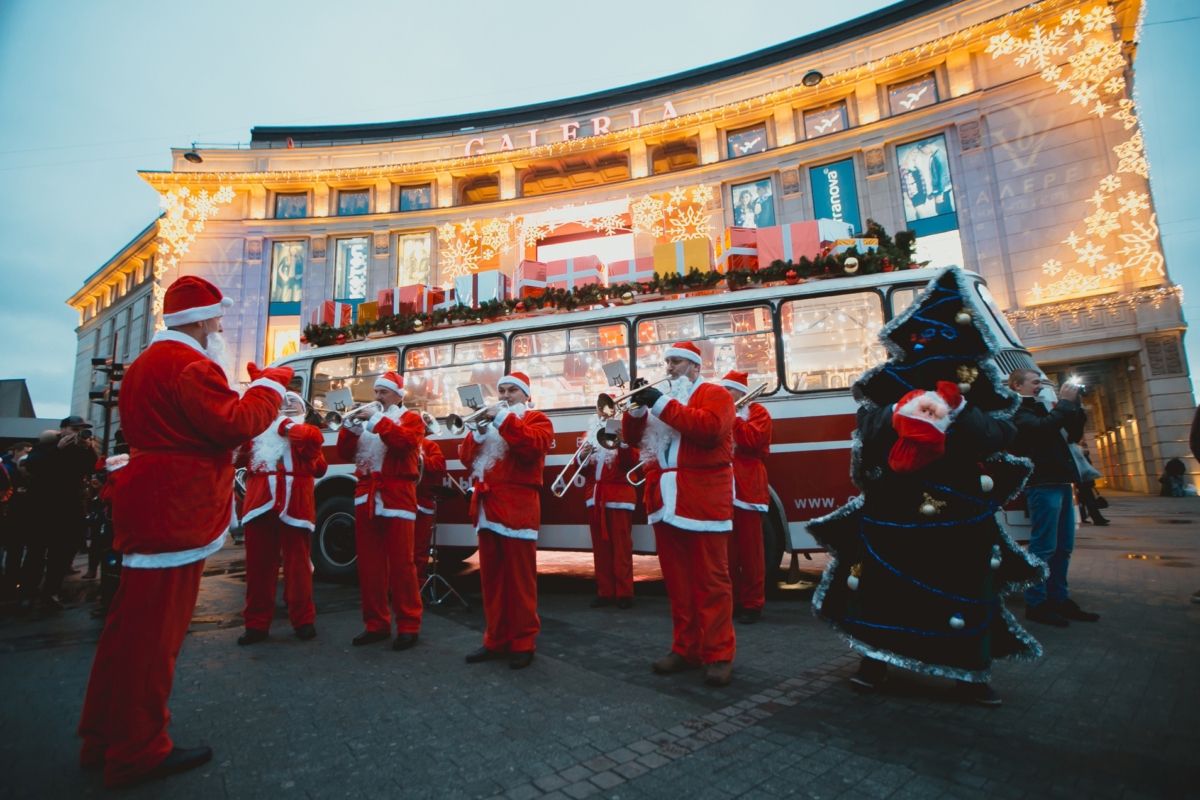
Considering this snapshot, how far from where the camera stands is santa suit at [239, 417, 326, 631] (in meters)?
4.84

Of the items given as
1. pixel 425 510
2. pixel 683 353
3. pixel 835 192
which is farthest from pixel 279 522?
pixel 835 192

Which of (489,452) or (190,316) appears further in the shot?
(489,452)

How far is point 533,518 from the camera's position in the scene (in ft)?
14.0

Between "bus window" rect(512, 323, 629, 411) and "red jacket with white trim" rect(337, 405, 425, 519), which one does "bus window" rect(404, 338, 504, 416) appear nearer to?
"bus window" rect(512, 323, 629, 411)

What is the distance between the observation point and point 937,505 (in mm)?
3055

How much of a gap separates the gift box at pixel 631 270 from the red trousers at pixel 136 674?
616 cm

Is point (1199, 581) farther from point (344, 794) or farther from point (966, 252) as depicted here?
point (966, 252)

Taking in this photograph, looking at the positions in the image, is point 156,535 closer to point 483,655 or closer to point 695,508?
point 483,655

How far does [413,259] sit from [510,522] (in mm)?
22188

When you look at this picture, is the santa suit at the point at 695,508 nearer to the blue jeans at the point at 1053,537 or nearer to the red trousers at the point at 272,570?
the blue jeans at the point at 1053,537

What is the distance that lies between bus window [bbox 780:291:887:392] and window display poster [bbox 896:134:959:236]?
50.5ft

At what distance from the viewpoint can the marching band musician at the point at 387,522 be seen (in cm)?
457

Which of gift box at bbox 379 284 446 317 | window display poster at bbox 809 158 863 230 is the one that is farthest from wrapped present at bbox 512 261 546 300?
window display poster at bbox 809 158 863 230

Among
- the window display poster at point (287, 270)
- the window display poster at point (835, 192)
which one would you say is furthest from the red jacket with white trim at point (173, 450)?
the window display poster at point (287, 270)
